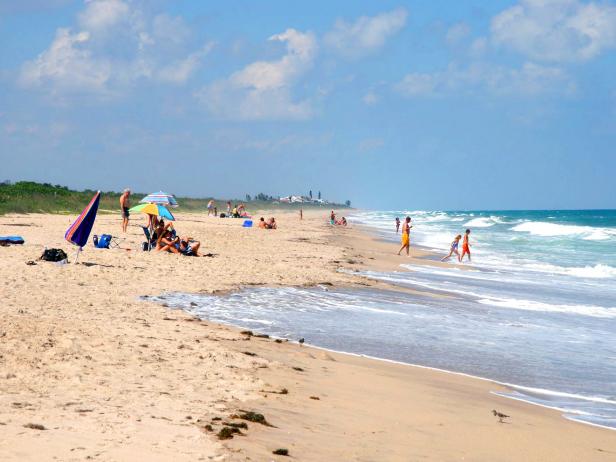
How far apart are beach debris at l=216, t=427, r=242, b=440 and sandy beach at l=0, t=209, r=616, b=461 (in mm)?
46

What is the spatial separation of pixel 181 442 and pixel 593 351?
7.74 meters

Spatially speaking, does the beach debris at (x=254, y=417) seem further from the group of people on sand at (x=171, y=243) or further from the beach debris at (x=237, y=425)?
the group of people on sand at (x=171, y=243)

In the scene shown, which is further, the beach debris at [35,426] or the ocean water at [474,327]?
the ocean water at [474,327]

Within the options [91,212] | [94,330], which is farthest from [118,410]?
[91,212]

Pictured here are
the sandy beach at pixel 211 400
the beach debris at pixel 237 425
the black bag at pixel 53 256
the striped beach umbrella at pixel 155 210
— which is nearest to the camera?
the sandy beach at pixel 211 400

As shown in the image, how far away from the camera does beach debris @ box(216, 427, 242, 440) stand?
4.98 meters

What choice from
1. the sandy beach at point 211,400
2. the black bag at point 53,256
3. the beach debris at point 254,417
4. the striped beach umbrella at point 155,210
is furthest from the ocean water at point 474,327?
the striped beach umbrella at point 155,210

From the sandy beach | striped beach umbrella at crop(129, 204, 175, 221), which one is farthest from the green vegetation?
the sandy beach

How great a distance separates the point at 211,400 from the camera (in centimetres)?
598

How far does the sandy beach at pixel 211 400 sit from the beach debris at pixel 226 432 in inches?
1.8

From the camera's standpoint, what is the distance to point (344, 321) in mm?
11461

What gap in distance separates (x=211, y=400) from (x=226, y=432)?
95 centimetres

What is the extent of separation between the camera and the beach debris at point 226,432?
498 centimetres

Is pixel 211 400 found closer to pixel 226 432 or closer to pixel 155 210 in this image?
pixel 226 432
